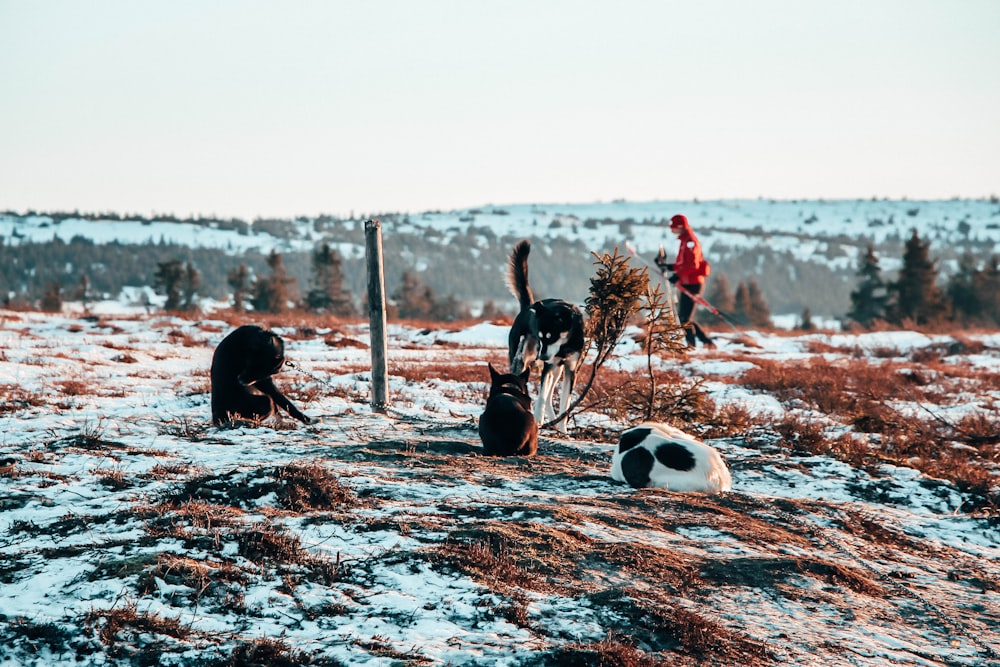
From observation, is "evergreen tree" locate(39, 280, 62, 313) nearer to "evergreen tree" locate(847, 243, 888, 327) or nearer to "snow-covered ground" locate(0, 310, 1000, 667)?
"evergreen tree" locate(847, 243, 888, 327)

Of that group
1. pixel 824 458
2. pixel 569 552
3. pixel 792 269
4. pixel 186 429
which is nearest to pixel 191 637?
pixel 569 552

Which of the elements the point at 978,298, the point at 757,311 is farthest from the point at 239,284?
the point at 978,298

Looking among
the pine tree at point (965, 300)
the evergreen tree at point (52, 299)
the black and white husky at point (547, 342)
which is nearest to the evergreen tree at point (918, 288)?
the pine tree at point (965, 300)

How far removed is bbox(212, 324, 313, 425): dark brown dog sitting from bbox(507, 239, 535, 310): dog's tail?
10.4 ft

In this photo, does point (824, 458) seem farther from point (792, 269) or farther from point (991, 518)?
point (792, 269)

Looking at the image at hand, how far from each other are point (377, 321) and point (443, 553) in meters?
6.35

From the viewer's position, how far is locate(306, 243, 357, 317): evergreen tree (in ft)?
168

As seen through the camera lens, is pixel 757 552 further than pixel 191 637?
Yes

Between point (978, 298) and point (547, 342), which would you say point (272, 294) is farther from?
point (547, 342)

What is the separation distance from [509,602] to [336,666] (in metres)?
1.08

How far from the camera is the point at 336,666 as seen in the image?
3.62 meters

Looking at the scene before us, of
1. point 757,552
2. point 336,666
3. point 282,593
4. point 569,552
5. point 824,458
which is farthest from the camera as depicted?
point 824,458

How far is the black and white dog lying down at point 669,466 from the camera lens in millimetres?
7422

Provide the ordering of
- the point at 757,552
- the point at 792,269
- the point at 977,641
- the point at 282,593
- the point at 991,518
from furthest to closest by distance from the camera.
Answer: the point at 792,269 → the point at 991,518 → the point at 757,552 → the point at 977,641 → the point at 282,593
